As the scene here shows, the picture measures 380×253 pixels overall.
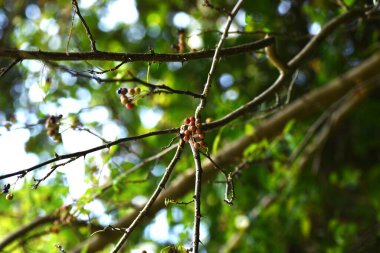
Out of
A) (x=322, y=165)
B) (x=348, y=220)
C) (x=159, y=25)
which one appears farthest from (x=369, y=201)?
(x=159, y=25)

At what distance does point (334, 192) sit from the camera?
4.31m

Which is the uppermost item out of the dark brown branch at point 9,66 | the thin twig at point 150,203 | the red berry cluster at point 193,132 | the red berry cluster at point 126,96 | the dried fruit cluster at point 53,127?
the dried fruit cluster at point 53,127

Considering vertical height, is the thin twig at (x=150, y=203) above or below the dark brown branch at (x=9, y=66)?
below

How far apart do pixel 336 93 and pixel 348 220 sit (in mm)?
1347

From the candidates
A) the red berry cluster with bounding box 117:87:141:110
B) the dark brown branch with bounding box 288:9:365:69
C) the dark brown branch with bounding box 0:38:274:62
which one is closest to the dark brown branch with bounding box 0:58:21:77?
the dark brown branch with bounding box 0:38:274:62

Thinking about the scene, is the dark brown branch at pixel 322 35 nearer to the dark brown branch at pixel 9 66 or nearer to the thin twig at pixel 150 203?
the thin twig at pixel 150 203

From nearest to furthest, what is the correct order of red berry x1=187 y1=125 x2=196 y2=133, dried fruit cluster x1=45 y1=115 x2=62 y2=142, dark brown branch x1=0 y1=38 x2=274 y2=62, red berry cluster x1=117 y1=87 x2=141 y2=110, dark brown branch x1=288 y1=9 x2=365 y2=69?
dark brown branch x1=0 y1=38 x2=274 y2=62
red berry x1=187 y1=125 x2=196 y2=133
red berry cluster x1=117 y1=87 x2=141 y2=110
dried fruit cluster x1=45 y1=115 x2=62 y2=142
dark brown branch x1=288 y1=9 x2=365 y2=69

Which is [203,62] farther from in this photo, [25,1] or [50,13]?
[25,1]

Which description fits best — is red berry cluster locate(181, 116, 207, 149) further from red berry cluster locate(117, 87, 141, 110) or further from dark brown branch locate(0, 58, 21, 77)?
dark brown branch locate(0, 58, 21, 77)

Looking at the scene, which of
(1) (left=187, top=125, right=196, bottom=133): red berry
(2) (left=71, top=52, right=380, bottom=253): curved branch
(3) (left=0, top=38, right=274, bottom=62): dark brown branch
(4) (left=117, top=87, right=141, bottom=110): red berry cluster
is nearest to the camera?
(3) (left=0, top=38, right=274, bottom=62): dark brown branch

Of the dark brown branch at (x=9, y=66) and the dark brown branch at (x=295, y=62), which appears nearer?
the dark brown branch at (x=9, y=66)

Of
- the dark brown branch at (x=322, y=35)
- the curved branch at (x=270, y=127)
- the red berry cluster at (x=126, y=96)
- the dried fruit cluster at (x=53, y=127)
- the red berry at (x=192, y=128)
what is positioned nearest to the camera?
the red berry at (x=192, y=128)

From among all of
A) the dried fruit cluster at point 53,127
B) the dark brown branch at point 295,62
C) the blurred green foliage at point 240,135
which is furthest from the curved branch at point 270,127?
the dried fruit cluster at point 53,127

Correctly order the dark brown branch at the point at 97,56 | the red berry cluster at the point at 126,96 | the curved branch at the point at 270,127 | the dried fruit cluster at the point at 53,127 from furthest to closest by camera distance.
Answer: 1. the curved branch at the point at 270,127
2. the dried fruit cluster at the point at 53,127
3. the red berry cluster at the point at 126,96
4. the dark brown branch at the point at 97,56
